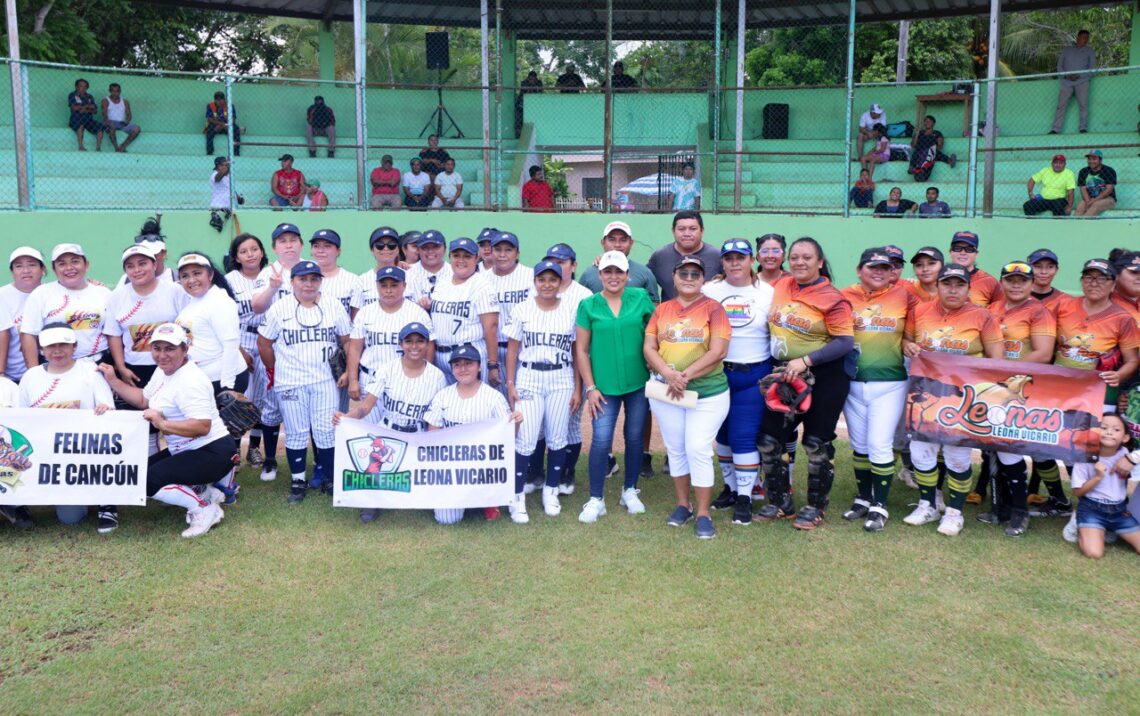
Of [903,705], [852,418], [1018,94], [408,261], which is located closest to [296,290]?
[408,261]

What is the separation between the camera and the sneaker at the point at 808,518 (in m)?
5.84

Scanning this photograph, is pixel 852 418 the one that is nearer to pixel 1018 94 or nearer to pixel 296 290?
pixel 296 290

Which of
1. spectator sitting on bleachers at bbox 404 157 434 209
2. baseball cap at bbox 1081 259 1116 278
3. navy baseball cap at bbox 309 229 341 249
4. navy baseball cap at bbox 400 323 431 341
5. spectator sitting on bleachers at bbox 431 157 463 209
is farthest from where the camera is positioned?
spectator sitting on bleachers at bbox 431 157 463 209

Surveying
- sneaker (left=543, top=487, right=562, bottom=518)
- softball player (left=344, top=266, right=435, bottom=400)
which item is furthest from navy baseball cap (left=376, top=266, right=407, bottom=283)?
sneaker (left=543, top=487, right=562, bottom=518)

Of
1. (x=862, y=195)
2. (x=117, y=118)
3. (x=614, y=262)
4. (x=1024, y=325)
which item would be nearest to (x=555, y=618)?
(x=614, y=262)

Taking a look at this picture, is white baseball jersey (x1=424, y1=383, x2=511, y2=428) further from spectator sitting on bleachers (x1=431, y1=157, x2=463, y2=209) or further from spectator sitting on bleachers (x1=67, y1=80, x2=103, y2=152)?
spectator sitting on bleachers (x1=67, y1=80, x2=103, y2=152)

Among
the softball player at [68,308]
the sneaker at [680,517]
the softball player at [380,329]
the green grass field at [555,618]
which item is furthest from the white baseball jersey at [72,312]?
the sneaker at [680,517]

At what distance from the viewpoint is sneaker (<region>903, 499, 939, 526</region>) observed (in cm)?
593

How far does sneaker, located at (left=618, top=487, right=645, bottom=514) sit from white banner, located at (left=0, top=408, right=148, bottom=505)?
10.1 ft

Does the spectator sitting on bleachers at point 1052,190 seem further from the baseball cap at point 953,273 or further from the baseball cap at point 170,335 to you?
the baseball cap at point 170,335

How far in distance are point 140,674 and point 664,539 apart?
9.78 feet

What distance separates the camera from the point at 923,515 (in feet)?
19.5

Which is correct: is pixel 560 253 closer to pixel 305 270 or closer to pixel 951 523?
pixel 305 270

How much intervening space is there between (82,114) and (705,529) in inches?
493
